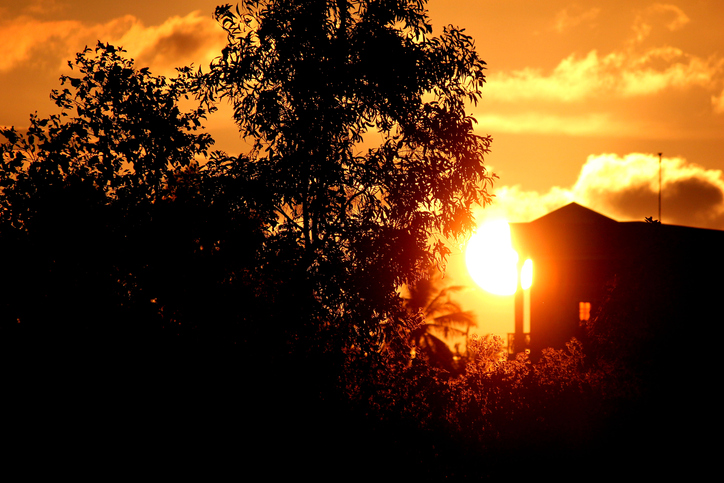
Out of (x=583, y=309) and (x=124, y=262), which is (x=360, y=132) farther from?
(x=583, y=309)

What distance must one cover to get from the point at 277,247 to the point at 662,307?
23.5 feet

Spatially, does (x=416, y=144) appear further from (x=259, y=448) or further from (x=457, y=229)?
(x=259, y=448)

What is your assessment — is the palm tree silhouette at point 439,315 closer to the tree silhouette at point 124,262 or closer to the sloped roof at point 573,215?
the sloped roof at point 573,215

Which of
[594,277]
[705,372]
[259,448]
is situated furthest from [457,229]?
[594,277]

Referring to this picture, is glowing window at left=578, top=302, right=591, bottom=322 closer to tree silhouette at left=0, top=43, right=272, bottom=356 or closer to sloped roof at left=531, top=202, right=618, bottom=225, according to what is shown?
sloped roof at left=531, top=202, right=618, bottom=225

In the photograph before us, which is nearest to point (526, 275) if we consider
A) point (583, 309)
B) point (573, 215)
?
point (583, 309)

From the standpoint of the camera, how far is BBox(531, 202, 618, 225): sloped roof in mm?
28264

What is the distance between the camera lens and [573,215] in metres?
29.5

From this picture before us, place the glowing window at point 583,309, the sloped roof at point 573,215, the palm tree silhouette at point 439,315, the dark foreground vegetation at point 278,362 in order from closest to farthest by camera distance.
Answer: the dark foreground vegetation at point 278,362 → the glowing window at point 583,309 → the sloped roof at point 573,215 → the palm tree silhouette at point 439,315

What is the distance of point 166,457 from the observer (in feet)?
29.0

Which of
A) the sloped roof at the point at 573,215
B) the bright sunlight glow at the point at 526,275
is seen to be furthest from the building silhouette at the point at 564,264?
the bright sunlight glow at the point at 526,275

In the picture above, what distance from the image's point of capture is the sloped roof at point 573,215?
28.3 metres

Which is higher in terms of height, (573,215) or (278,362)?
(573,215)

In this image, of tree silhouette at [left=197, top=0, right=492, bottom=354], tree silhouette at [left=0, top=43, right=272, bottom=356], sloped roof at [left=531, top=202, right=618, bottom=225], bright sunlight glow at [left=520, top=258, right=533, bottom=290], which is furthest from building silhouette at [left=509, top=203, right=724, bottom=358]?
tree silhouette at [left=0, top=43, right=272, bottom=356]
